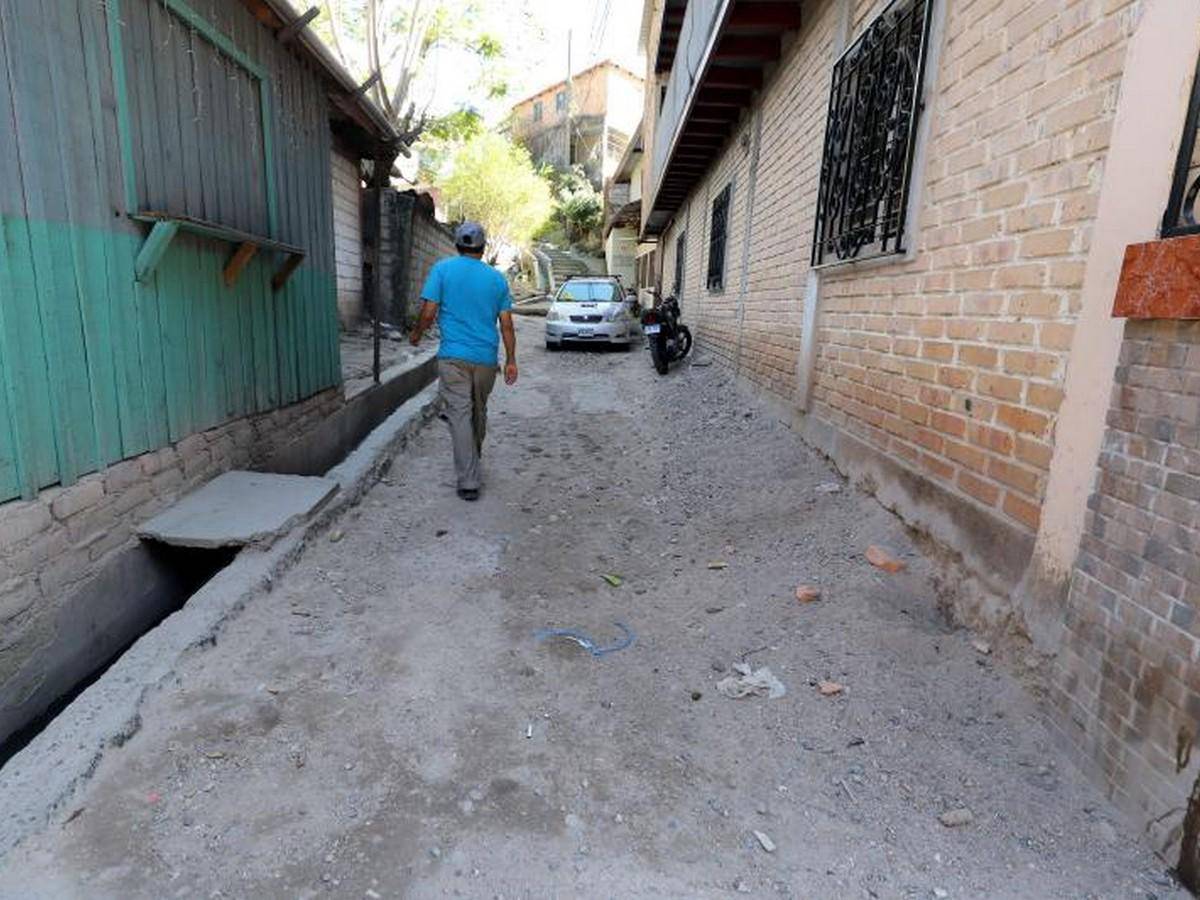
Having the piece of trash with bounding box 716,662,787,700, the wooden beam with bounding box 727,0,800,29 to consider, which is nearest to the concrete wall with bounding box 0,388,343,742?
the piece of trash with bounding box 716,662,787,700

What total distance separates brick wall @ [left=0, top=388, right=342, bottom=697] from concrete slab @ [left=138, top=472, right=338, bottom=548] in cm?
9

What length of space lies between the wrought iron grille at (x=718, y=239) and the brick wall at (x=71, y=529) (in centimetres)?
634

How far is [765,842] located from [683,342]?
340 inches

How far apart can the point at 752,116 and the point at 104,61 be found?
6.09 m

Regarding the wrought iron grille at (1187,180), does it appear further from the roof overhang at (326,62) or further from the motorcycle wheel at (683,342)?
the motorcycle wheel at (683,342)

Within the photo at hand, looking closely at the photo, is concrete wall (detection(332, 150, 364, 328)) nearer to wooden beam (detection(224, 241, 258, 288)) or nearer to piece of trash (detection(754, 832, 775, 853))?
wooden beam (detection(224, 241, 258, 288))

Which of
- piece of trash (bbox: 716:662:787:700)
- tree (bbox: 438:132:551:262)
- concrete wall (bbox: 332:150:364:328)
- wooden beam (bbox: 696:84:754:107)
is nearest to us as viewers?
piece of trash (bbox: 716:662:787:700)

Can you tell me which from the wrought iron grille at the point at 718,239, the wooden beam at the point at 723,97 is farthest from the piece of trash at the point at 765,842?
the wooden beam at the point at 723,97

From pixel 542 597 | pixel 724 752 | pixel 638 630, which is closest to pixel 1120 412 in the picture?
pixel 724 752

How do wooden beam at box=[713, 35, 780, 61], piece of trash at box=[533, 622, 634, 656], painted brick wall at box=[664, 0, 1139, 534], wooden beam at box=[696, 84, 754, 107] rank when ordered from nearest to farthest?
painted brick wall at box=[664, 0, 1139, 534], piece of trash at box=[533, 622, 634, 656], wooden beam at box=[713, 35, 780, 61], wooden beam at box=[696, 84, 754, 107]

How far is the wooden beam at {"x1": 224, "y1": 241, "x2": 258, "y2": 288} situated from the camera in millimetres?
3969

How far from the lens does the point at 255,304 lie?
4449 millimetres

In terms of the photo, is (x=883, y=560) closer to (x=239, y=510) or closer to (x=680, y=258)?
(x=239, y=510)

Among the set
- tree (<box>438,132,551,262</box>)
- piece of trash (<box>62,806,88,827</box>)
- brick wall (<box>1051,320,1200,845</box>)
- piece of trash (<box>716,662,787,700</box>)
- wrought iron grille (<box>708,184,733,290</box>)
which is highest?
tree (<box>438,132,551,262</box>)
